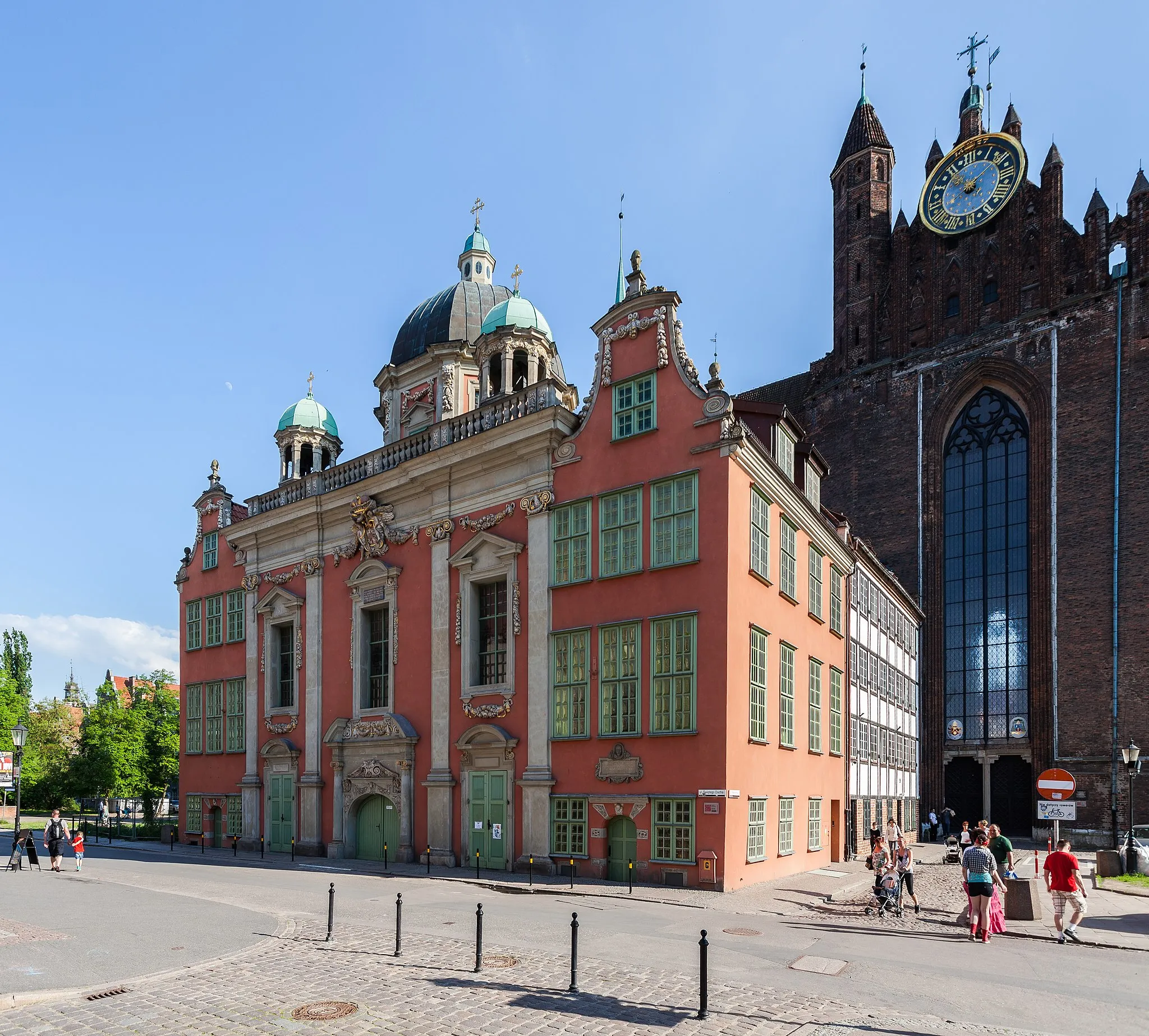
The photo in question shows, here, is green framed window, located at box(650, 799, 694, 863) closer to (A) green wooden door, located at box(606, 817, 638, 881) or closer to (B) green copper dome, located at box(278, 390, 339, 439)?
(A) green wooden door, located at box(606, 817, 638, 881)

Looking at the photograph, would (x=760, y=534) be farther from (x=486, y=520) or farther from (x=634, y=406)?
(x=486, y=520)

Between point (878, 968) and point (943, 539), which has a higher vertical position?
point (943, 539)

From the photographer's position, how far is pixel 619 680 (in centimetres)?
2600

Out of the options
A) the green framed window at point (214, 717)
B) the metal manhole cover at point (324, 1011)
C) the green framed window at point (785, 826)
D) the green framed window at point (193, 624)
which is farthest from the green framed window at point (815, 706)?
the green framed window at point (193, 624)

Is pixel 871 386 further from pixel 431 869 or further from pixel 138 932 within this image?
pixel 138 932

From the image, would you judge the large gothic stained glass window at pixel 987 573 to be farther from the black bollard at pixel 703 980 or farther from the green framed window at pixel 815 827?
the black bollard at pixel 703 980

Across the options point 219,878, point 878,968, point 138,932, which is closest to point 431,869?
point 219,878

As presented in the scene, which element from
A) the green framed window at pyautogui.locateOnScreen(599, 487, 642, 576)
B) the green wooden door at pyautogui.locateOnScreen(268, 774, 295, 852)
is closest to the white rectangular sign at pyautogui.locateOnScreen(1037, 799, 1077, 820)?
the green framed window at pyautogui.locateOnScreen(599, 487, 642, 576)

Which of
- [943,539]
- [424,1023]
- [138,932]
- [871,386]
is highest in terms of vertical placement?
[871,386]

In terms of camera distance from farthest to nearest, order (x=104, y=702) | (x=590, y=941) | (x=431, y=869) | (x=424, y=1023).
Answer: (x=104, y=702)
(x=431, y=869)
(x=590, y=941)
(x=424, y=1023)

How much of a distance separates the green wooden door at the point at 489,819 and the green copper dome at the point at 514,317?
14696 mm

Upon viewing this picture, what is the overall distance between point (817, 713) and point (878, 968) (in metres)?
18.5

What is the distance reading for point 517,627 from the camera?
28.7 metres

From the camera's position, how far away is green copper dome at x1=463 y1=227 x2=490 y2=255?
1729 inches
